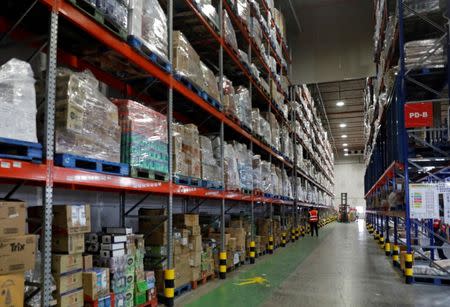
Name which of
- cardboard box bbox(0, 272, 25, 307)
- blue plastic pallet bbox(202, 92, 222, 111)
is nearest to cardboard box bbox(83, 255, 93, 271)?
cardboard box bbox(0, 272, 25, 307)

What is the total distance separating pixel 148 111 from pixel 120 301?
2.09 metres

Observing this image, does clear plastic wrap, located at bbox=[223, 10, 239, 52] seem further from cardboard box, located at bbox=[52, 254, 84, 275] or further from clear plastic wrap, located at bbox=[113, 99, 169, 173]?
cardboard box, located at bbox=[52, 254, 84, 275]

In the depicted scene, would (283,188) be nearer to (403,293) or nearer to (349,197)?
(403,293)

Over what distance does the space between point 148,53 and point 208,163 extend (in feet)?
7.94

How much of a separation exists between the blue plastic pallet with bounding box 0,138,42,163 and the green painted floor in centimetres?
303

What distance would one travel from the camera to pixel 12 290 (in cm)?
254

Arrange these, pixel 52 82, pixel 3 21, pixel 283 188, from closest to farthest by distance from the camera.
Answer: pixel 52 82, pixel 3 21, pixel 283 188

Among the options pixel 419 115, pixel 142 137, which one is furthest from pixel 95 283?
pixel 419 115

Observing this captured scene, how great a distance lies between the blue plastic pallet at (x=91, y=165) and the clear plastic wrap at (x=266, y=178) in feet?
20.4

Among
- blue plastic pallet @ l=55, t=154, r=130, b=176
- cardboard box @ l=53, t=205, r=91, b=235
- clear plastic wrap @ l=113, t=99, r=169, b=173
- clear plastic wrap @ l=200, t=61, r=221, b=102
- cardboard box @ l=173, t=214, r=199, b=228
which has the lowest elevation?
cardboard box @ l=173, t=214, r=199, b=228

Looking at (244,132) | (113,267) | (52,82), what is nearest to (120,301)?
(113,267)

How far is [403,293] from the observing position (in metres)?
5.77

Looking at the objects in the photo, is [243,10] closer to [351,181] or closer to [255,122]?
[255,122]

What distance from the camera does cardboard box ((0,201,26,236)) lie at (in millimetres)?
2604
